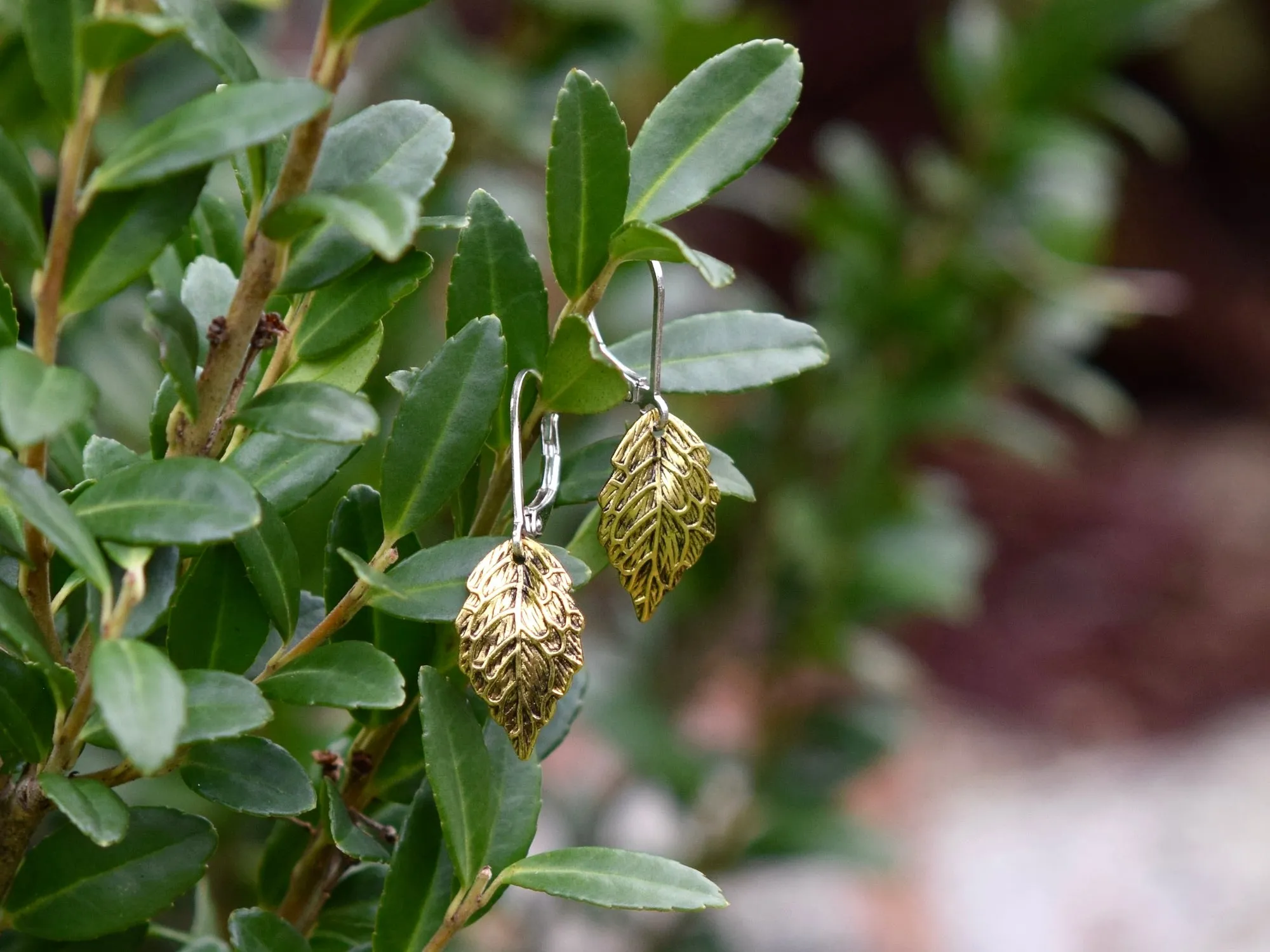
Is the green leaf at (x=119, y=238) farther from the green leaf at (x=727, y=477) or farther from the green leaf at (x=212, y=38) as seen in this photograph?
the green leaf at (x=727, y=477)

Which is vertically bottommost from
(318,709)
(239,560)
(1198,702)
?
(1198,702)

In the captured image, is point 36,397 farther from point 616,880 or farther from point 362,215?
point 616,880

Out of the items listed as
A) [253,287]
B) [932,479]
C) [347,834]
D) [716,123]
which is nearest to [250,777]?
[347,834]

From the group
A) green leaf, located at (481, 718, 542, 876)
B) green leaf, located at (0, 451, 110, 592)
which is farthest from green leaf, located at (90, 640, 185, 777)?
green leaf, located at (481, 718, 542, 876)

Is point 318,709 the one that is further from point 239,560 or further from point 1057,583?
point 1057,583

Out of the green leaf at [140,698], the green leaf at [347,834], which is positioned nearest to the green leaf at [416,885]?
the green leaf at [347,834]

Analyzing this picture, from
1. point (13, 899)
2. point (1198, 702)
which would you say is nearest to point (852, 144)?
point (13, 899)
